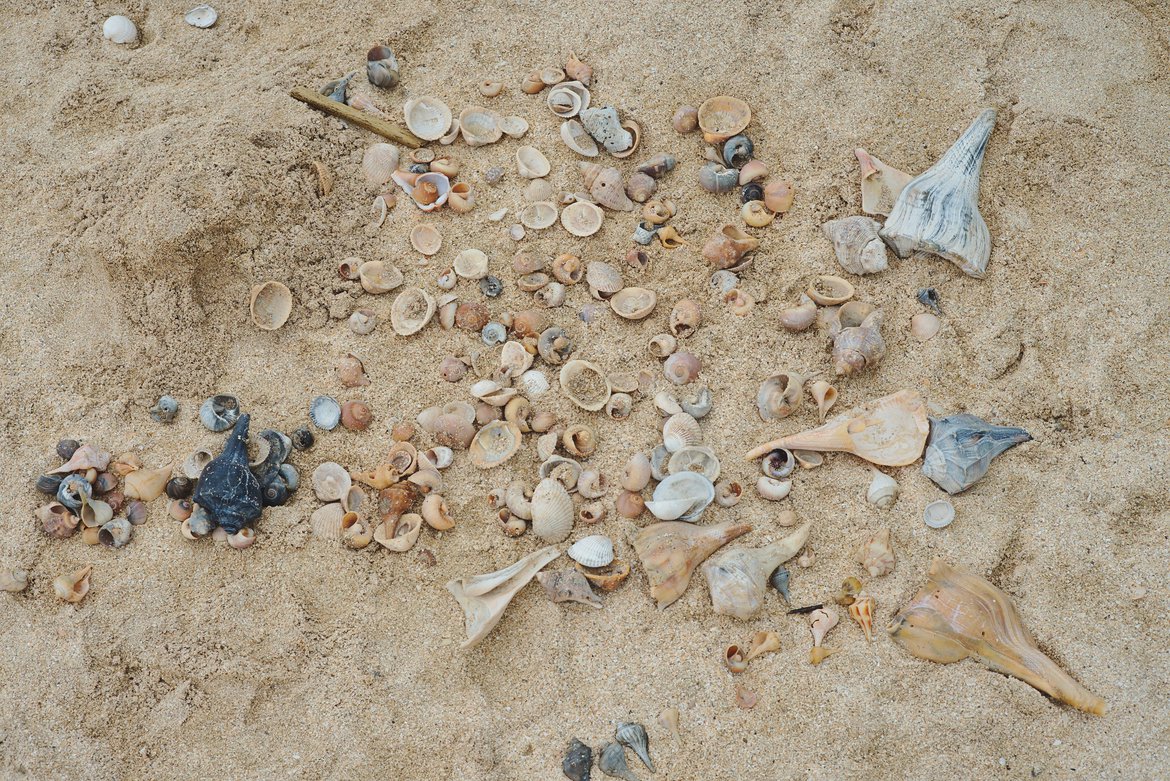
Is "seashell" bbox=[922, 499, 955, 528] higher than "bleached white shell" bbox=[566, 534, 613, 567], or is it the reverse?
"seashell" bbox=[922, 499, 955, 528]

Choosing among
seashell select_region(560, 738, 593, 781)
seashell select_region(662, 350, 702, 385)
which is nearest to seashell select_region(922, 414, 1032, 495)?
seashell select_region(662, 350, 702, 385)

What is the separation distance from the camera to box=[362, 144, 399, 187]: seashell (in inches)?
179

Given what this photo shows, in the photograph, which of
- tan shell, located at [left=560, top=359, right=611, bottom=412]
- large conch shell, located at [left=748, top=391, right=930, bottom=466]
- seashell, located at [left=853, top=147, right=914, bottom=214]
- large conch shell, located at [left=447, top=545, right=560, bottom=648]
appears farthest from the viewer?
seashell, located at [left=853, top=147, right=914, bottom=214]

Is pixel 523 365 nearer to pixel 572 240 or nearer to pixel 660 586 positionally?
pixel 572 240

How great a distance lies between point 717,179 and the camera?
4434 mm

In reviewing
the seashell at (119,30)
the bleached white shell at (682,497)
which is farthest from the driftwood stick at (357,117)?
the bleached white shell at (682,497)

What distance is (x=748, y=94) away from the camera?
4.69m

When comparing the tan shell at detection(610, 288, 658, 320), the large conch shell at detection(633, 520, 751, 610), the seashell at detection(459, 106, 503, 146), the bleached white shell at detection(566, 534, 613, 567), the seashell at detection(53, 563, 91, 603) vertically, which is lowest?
the seashell at detection(53, 563, 91, 603)

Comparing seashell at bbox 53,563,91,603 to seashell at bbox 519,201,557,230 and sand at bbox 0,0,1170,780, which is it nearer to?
sand at bbox 0,0,1170,780

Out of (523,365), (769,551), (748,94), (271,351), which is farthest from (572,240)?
(769,551)

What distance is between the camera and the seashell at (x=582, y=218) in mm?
4414

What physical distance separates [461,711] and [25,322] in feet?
9.12

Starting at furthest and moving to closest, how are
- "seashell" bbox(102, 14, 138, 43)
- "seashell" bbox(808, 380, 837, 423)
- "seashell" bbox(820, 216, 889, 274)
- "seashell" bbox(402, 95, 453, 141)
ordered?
1. "seashell" bbox(102, 14, 138, 43)
2. "seashell" bbox(402, 95, 453, 141)
3. "seashell" bbox(820, 216, 889, 274)
4. "seashell" bbox(808, 380, 837, 423)

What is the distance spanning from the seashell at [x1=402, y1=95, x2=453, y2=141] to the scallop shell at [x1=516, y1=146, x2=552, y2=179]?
1.46 feet
